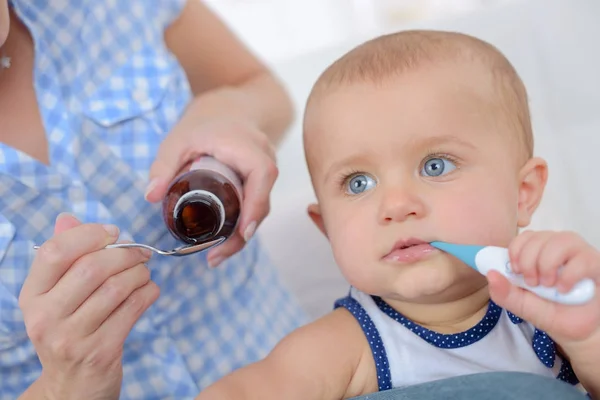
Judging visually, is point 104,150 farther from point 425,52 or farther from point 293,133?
→ point 293,133

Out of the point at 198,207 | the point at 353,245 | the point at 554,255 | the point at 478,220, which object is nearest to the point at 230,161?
the point at 198,207

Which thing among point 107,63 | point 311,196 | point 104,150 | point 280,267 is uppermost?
Answer: point 107,63

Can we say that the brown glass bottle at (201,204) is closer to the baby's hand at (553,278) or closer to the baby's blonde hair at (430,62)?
the baby's blonde hair at (430,62)

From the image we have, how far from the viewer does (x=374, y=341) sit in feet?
2.81

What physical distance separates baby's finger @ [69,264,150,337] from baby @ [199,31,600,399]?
14 cm

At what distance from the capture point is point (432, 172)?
82 centimetres

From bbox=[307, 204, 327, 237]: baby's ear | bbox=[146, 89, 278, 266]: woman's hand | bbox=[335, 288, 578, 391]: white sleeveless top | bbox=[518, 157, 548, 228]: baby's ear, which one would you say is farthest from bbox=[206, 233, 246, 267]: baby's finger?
bbox=[518, 157, 548, 228]: baby's ear

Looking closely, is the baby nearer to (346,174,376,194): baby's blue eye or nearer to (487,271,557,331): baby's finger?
(346,174,376,194): baby's blue eye

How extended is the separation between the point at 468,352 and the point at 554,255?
0.76 feet

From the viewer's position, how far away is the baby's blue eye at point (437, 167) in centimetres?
82

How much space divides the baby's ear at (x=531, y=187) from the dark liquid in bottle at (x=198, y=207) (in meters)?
0.34

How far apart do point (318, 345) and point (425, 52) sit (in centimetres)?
36

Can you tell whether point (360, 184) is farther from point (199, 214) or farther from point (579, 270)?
point (579, 270)

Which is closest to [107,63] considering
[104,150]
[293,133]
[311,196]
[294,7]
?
[104,150]
